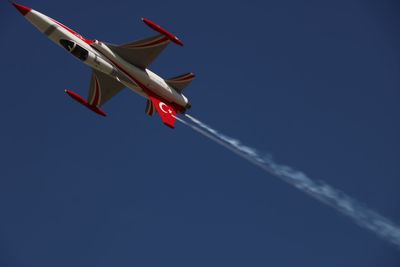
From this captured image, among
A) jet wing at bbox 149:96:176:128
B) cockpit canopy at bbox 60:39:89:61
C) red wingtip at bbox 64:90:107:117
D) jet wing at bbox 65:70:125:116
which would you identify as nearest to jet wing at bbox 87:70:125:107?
jet wing at bbox 65:70:125:116

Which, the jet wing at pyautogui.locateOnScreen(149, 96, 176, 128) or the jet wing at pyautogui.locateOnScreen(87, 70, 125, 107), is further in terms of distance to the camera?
the jet wing at pyautogui.locateOnScreen(87, 70, 125, 107)

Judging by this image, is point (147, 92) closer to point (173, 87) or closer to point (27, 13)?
point (173, 87)

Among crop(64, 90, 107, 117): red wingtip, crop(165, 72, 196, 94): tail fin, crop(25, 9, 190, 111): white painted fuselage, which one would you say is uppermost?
crop(165, 72, 196, 94): tail fin

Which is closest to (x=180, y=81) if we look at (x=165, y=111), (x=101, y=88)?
(x=165, y=111)

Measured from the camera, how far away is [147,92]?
61.7 m

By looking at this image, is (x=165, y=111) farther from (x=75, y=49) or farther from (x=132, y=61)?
(x=75, y=49)

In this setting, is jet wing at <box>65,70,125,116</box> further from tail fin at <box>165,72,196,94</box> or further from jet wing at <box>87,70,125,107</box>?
tail fin at <box>165,72,196,94</box>

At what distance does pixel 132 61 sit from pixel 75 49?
4614 mm

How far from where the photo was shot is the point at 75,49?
60.2 metres

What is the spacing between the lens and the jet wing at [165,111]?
60062mm

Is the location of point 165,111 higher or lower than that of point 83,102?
higher

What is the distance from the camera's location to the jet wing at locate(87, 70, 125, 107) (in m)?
64.4

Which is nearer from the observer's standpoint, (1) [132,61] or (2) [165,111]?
(2) [165,111]

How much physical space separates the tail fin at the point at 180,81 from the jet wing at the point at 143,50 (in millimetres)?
2247
